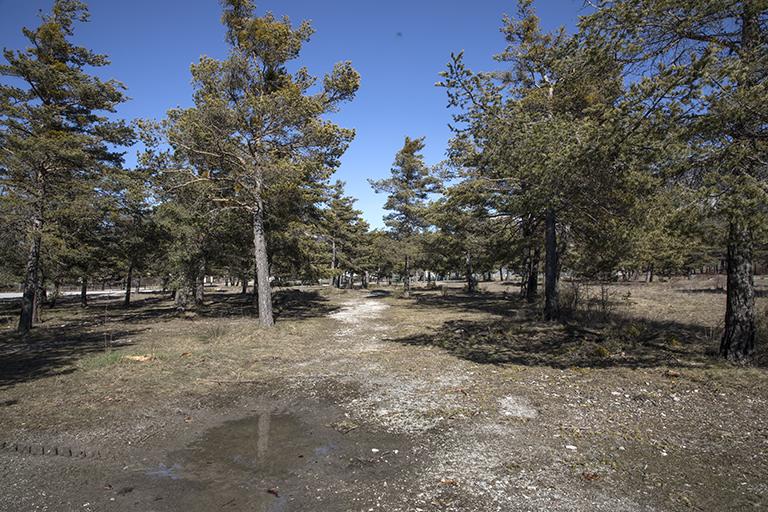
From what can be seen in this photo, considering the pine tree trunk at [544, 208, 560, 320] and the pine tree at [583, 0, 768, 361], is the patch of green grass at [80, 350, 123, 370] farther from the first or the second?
the pine tree trunk at [544, 208, 560, 320]

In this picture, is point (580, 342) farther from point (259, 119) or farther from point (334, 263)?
point (334, 263)

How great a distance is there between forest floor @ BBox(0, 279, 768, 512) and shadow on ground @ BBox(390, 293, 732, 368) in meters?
0.12

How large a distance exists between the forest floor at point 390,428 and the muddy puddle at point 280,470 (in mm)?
24

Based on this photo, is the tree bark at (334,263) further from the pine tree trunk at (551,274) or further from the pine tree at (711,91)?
the pine tree at (711,91)

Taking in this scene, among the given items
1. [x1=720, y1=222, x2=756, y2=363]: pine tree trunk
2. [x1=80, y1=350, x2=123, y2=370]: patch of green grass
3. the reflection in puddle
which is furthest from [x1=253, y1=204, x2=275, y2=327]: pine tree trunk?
[x1=720, y1=222, x2=756, y2=363]: pine tree trunk

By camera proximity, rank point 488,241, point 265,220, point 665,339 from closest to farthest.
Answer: point 665,339 < point 265,220 < point 488,241

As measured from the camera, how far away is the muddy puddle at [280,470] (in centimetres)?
397

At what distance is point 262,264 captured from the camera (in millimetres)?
15188

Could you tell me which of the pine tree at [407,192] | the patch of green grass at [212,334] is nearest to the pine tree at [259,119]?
the patch of green grass at [212,334]

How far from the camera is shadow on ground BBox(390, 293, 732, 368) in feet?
30.1

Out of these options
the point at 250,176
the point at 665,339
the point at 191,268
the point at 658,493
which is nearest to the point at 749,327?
the point at 665,339

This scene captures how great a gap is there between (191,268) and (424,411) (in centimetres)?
1606

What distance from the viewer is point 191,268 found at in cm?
1900

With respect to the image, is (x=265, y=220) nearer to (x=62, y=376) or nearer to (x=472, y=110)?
(x=62, y=376)
